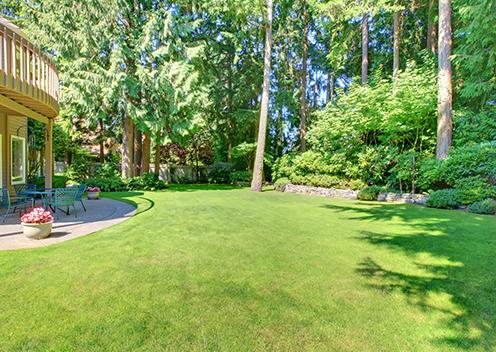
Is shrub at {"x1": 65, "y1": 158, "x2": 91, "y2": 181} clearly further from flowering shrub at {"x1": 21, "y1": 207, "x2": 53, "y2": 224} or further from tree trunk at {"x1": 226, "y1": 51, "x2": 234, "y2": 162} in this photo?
flowering shrub at {"x1": 21, "y1": 207, "x2": 53, "y2": 224}

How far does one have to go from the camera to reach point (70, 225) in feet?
20.3

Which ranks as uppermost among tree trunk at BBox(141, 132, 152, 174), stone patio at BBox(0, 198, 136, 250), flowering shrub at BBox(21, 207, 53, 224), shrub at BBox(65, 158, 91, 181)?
tree trunk at BBox(141, 132, 152, 174)

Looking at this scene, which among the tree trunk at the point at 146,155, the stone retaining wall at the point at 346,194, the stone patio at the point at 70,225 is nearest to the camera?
the stone patio at the point at 70,225

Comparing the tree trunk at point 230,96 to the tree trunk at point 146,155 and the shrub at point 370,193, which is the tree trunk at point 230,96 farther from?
the shrub at point 370,193

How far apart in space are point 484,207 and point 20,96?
12372mm

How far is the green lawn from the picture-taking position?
2.45 meters

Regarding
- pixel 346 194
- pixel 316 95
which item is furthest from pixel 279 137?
pixel 346 194

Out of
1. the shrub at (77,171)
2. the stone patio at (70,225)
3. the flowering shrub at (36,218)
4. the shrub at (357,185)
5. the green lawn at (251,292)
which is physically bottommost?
the green lawn at (251,292)

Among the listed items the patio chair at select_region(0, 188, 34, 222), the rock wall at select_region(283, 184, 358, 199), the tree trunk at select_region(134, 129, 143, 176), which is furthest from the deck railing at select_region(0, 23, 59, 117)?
the tree trunk at select_region(134, 129, 143, 176)

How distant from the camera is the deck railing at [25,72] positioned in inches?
199

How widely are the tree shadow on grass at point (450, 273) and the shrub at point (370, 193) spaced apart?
4.97 m

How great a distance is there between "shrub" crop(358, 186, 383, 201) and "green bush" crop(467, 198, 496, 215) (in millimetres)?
3752

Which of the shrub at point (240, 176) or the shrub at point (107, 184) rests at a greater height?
the shrub at point (240, 176)

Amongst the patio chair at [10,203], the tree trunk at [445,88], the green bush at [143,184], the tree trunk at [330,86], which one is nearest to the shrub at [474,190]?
the tree trunk at [445,88]
